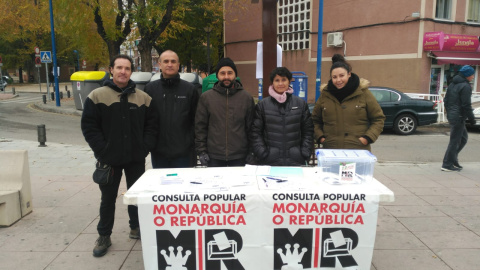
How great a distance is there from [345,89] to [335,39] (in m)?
16.3

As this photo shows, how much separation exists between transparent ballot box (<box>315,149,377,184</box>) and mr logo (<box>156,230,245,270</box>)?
946 millimetres

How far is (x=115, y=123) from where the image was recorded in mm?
3547

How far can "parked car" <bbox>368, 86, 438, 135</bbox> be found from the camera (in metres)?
11.7

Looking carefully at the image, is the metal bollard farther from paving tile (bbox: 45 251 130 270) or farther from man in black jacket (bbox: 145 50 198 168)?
man in black jacket (bbox: 145 50 198 168)

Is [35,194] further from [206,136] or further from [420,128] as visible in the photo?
[420,128]

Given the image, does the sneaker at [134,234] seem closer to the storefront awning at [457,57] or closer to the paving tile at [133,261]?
the paving tile at [133,261]

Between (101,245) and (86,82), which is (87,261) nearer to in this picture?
(101,245)

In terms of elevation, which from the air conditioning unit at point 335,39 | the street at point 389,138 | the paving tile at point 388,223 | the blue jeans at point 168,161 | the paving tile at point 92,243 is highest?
the air conditioning unit at point 335,39

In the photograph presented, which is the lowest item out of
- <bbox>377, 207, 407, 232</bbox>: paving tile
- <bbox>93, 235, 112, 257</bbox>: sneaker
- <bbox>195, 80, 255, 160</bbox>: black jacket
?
<bbox>377, 207, 407, 232</bbox>: paving tile

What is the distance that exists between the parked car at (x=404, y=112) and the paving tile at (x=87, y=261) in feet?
29.6

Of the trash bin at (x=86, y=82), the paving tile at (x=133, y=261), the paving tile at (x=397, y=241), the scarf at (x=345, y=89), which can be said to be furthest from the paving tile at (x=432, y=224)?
the trash bin at (x=86, y=82)

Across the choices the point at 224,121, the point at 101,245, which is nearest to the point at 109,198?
the point at 101,245

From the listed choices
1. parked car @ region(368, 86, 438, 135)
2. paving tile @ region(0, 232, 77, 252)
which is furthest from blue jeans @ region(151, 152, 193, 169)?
parked car @ region(368, 86, 438, 135)

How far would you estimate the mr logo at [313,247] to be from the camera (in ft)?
9.82
